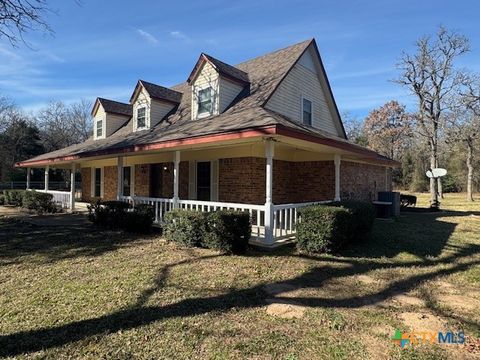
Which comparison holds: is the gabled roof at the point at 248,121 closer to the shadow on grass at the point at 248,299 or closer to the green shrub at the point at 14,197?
the shadow on grass at the point at 248,299

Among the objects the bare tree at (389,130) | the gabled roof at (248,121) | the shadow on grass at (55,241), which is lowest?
the shadow on grass at (55,241)

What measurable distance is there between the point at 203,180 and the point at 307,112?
521 centimetres

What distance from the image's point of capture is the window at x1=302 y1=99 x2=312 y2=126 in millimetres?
13422

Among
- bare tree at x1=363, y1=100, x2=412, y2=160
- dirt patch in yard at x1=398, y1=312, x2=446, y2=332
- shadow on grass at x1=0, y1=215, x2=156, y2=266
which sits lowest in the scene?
dirt patch in yard at x1=398, y1=312, x2=446, y2=332

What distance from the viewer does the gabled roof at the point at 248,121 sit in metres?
8.45

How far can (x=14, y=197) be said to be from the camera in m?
19.5

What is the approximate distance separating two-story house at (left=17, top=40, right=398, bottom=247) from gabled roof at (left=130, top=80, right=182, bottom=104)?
6 cm

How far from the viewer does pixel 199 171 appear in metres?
12.9

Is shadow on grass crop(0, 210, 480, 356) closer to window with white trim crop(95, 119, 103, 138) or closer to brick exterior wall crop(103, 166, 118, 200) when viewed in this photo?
brick exterior wall crop(103, 166, 118, 200)

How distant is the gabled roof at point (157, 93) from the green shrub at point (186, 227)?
800 cm

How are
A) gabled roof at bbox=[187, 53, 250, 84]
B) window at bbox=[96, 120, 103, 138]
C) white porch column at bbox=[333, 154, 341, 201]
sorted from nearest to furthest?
white porch column at bbox=[333, 154, 341, 201] < gabled roof at bbox=[187, 53, 250, 84] < window at bbox=[96, 120, 103, 138]

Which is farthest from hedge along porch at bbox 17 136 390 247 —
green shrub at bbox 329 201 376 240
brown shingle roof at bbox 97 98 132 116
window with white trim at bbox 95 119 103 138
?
brown shingle roof at bbox 97 98 132 116

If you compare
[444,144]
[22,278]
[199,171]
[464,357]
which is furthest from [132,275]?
[444,144]

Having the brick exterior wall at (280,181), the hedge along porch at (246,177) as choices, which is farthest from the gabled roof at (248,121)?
the brick exterior wall at (280,181)
